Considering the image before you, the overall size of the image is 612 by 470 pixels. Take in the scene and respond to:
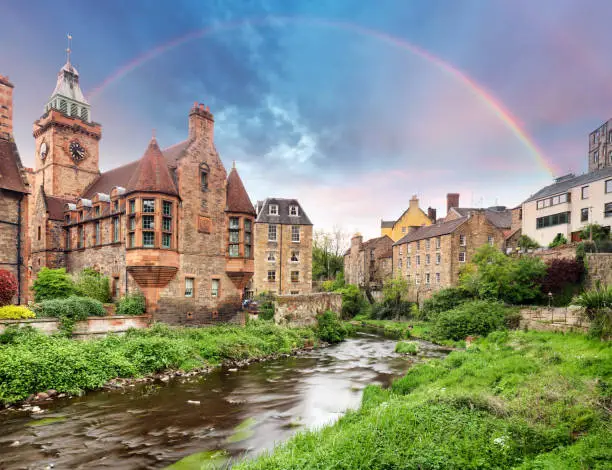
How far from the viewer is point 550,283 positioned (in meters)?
26.3

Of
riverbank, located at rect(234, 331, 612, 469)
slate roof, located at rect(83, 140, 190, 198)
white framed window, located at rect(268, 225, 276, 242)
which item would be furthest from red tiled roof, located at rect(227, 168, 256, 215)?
riverbank, located at rect(234, 331, 612, 469)

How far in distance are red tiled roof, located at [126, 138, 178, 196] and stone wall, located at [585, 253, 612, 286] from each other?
93.9ft

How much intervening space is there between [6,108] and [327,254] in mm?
50121

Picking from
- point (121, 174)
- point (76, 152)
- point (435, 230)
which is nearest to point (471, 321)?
point (435, 230)

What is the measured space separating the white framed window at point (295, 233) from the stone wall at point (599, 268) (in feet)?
88.0

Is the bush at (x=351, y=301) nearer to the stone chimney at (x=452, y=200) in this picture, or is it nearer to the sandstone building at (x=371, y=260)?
the sandstone building at (x=371, y=260)

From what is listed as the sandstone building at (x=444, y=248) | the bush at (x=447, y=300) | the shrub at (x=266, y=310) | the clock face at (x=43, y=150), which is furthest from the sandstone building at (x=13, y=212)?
the sandstone building at (x=444, y=248)

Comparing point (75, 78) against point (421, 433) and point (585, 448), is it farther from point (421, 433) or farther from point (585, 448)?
point (585, 448)

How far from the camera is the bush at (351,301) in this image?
46781mm

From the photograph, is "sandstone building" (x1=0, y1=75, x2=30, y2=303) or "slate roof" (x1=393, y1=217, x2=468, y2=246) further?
"slate roof" (x1=393, y1=217, x2=468, y2=246)

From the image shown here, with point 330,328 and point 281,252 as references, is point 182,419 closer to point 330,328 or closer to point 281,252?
point 330,328

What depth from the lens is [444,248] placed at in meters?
38.9

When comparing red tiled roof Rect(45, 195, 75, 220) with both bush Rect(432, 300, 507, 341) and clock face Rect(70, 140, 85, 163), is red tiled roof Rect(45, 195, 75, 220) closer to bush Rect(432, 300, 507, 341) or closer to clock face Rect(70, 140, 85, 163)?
clock face Rect(70, 140, 85, 163)

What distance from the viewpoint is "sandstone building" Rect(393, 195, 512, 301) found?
38.2 m
